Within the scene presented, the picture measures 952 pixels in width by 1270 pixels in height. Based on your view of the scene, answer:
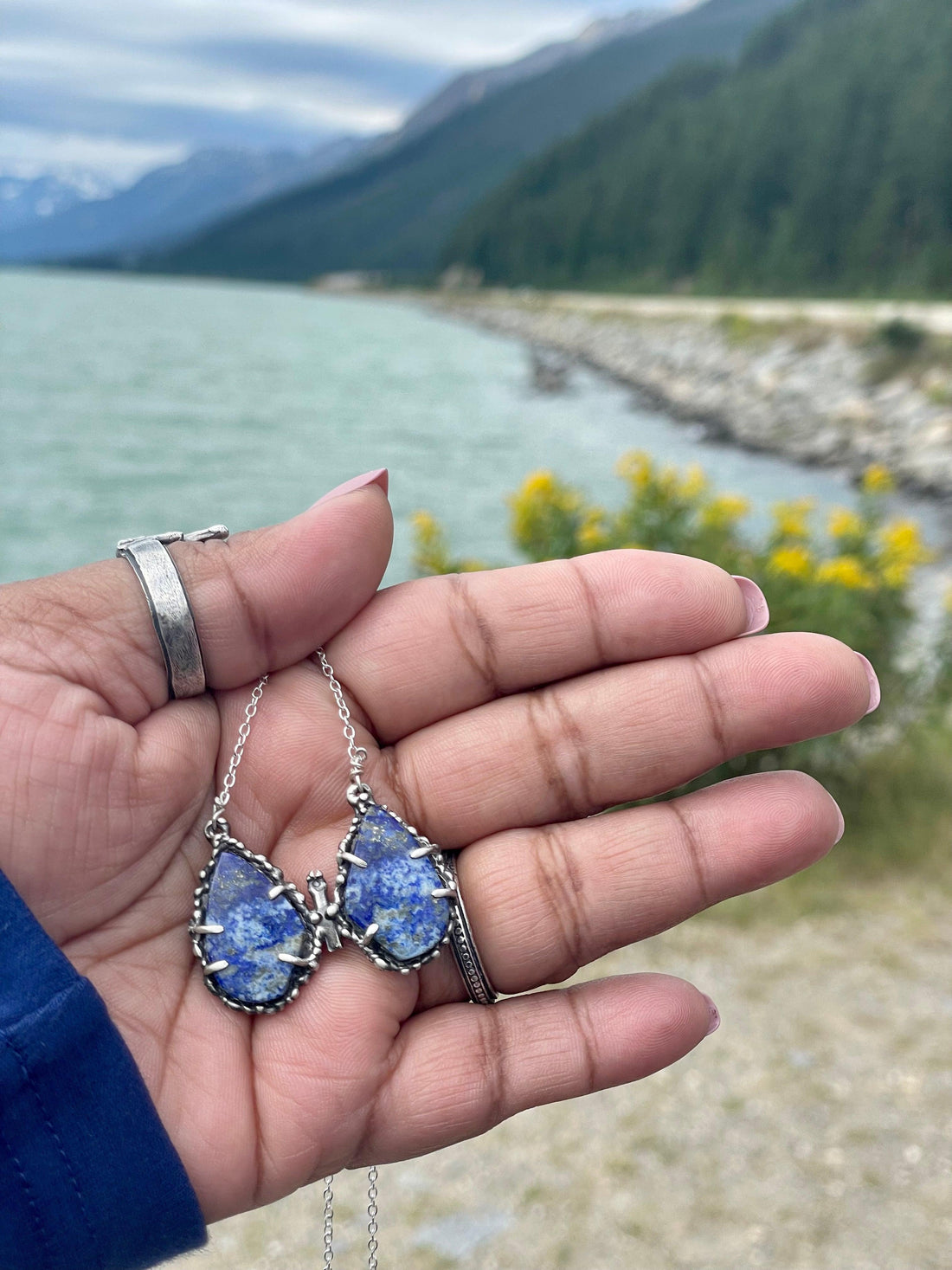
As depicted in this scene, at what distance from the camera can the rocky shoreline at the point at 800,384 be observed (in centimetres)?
1527

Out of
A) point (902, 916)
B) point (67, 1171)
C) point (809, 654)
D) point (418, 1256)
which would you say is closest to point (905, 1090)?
point (902, 916)

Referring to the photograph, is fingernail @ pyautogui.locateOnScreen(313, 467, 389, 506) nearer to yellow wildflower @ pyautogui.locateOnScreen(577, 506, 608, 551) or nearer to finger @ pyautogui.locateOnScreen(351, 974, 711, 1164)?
finger @ pyautogui.locateOnScreen(351, 974, 711, 1164)

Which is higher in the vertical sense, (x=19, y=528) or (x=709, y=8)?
(x=709, y=8)

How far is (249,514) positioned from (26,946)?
11.9 meters

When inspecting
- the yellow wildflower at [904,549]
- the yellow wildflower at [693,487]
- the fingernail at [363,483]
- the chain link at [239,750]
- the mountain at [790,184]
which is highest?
the mountain at [790,184]

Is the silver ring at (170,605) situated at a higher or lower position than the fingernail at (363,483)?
lower

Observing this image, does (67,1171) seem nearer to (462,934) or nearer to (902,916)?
(462,934)

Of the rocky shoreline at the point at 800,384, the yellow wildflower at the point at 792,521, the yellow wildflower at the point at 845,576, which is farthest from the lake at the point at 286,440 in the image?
the yellow wildflower at the point at 845,576

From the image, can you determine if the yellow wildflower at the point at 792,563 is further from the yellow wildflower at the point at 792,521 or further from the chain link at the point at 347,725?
the chain link at the point at 347,725

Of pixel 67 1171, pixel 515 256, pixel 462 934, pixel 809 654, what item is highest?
pixel 515 256

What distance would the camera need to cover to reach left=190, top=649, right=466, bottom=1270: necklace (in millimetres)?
1927

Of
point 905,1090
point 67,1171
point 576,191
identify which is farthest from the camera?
point 576,191

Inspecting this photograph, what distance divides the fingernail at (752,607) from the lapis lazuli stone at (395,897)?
85cm

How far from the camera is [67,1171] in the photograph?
164 cm
